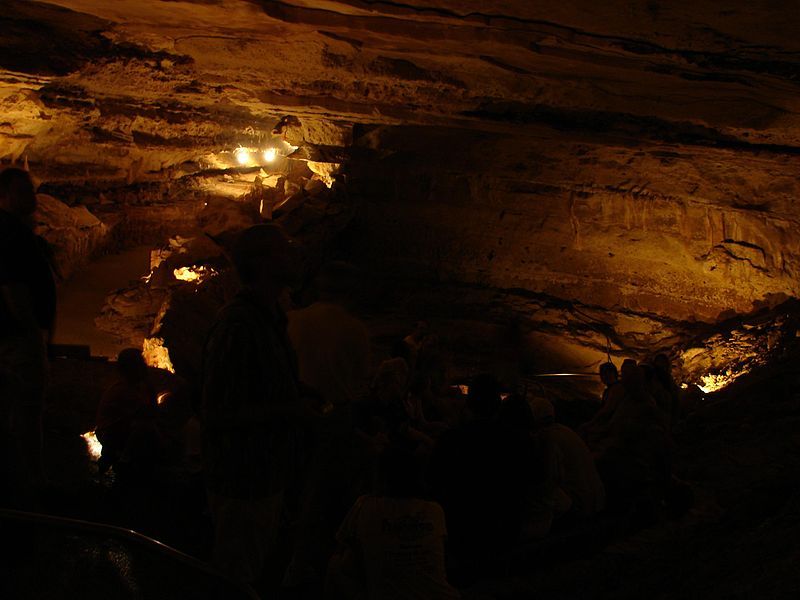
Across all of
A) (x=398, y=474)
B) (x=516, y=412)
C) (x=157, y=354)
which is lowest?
(x=157, y=354)

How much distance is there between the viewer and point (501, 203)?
11398 millimetres

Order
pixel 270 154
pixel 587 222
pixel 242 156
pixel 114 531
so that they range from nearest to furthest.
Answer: pixel 114 531 < pixel 587 222 < pixel 270 154 < pixel 242 156

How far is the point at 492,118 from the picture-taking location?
907 cm

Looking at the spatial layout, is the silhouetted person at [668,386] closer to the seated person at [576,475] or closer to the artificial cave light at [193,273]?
the seated person at [576,475]

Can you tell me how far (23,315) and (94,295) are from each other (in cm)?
847

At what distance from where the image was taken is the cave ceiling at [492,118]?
20.2 feet

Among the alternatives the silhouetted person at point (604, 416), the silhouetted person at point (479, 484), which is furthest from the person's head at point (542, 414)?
the silhouetted person at point (604, 416)

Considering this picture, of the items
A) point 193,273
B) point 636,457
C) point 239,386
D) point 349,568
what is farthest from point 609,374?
point 193,273

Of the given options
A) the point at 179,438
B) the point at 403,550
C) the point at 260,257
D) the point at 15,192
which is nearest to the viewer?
the point at 260,257

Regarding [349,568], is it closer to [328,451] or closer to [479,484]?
[328,451]

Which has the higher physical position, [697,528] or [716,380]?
[697,528]

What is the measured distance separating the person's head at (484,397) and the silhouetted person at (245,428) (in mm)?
1672

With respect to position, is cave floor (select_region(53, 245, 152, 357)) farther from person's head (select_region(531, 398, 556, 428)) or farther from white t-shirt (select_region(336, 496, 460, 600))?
white t-shirt (select_region(336, 496, 460, 600))

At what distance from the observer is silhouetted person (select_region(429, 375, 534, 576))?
13.2 ft
